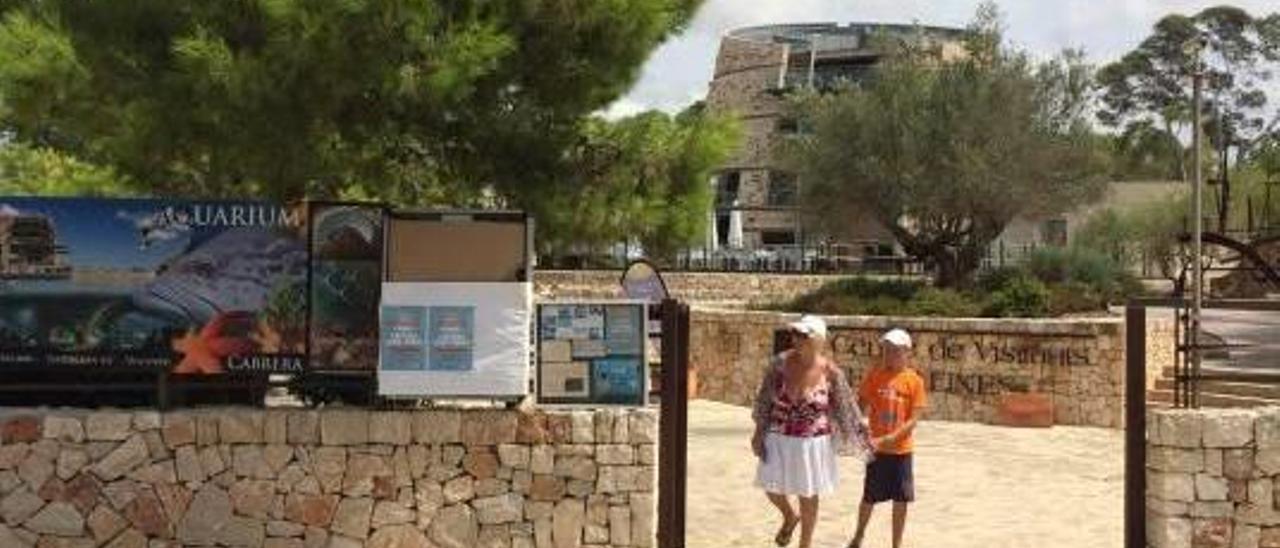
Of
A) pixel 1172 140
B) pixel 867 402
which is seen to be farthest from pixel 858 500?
pixel 1172 140

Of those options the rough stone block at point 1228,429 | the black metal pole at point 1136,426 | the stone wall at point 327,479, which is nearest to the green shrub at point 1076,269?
the rough stone block at point 1228,429

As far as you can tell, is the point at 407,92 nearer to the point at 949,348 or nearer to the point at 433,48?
the point at 433,48

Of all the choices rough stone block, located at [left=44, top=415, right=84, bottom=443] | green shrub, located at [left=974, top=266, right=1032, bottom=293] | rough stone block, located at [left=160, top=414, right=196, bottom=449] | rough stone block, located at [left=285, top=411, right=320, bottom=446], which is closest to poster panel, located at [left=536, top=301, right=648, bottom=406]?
rough stone block, located at [left=285, top=411, right=320, bottom=446]

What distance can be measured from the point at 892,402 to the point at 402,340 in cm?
334

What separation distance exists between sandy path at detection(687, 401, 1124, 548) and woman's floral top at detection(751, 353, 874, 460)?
159cm

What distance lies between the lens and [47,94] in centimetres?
1244

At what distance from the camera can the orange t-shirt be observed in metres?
9.56

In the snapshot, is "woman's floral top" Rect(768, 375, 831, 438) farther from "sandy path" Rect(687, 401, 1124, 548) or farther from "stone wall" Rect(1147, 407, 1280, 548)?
"stone wall" Rect(1147, 407, 1280, 548)

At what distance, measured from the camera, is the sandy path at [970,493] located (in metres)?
11.2

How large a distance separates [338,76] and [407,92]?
0.53 meters

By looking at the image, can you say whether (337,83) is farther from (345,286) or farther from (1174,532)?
(1174,532)

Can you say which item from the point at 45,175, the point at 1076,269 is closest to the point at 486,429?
the point at 45,175

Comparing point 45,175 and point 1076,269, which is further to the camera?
point 1076,269

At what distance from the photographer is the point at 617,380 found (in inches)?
410
